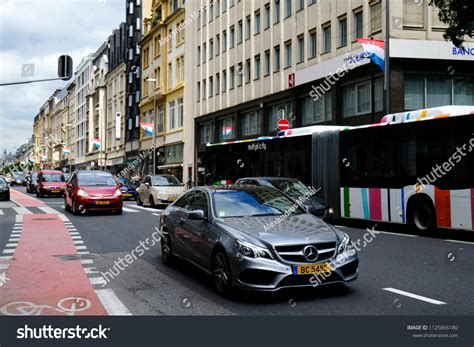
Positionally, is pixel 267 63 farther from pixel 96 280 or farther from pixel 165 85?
pixel 96 280

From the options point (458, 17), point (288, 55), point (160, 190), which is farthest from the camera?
point (288, 55)

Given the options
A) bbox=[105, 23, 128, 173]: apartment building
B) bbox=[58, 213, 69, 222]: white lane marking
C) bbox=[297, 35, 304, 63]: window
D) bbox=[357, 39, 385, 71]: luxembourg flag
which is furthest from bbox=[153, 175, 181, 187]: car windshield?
bbox=[105, 23, 128, 173]: apartment building

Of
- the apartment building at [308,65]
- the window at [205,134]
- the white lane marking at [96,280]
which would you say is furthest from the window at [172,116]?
the white lane marking at [96,280]

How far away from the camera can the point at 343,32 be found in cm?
3120

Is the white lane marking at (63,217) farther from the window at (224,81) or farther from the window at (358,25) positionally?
the window at (224,81)

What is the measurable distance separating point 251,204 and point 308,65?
87.2 ft

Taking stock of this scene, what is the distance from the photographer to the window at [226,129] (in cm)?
4511

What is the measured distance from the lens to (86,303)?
23.3 ft

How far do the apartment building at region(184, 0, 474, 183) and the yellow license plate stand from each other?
1556cm

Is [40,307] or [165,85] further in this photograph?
[165,85]

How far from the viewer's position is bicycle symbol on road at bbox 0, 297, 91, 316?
6.63 m


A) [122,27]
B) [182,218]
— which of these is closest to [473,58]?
[182,218]

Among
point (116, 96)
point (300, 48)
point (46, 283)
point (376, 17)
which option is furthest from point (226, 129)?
point (116, 96)

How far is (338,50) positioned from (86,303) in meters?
26.4
